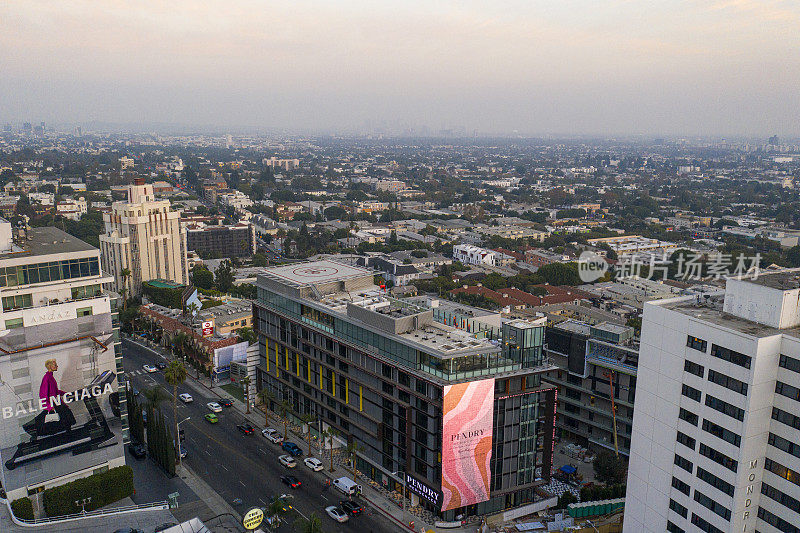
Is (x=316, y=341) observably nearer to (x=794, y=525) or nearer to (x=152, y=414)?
(x=152, y=414)

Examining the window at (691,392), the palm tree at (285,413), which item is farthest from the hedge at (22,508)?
the window at (691,392)

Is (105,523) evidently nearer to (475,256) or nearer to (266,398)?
(266,398)

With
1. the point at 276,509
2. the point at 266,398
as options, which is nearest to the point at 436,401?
the point at 276,509

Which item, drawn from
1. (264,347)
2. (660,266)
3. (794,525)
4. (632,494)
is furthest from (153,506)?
(660,266)

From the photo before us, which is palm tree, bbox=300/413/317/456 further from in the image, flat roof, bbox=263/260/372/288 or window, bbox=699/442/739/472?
window, bbox=699/442/739/472

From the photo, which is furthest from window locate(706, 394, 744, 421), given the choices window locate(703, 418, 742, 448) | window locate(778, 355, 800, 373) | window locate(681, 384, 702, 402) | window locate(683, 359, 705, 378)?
window locate(778, 355, 800, 373)

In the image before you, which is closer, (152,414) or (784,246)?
(152,414)
